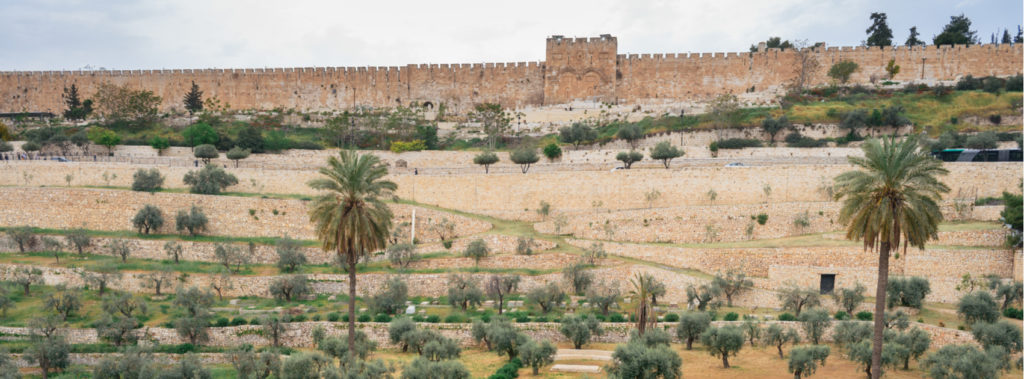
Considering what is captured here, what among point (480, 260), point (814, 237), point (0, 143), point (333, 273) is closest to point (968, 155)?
point (814, 237)

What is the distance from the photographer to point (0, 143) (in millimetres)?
43594

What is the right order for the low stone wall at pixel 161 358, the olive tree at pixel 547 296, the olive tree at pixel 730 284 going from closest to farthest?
the low stone wall at pixel 161 358 < the olive tree at pixel 730 284 < the olive tree at pixel 547 296

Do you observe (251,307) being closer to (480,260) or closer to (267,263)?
(267,263)

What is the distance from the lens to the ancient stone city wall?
51938 millimetres

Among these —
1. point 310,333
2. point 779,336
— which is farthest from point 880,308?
point 310,333

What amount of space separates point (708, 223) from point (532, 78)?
27.4 meters

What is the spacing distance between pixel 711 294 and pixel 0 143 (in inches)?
1516

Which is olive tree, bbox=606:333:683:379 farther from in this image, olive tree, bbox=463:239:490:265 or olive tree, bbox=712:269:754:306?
olive tree, bbox=463:239:490:265

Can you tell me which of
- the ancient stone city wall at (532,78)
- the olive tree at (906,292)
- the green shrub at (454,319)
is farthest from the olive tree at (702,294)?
the ancient stone city wall at (532,78)

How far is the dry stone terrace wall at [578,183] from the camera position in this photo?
3312 centimetres

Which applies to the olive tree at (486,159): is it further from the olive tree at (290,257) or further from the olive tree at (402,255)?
the olive tree at (290,257)

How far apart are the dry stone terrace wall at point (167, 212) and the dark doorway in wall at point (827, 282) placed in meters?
13.5

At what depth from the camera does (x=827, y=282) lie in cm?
2562

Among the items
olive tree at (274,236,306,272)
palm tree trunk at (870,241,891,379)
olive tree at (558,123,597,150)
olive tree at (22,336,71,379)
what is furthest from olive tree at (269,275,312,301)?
olive tree at (558,123,597,150)
